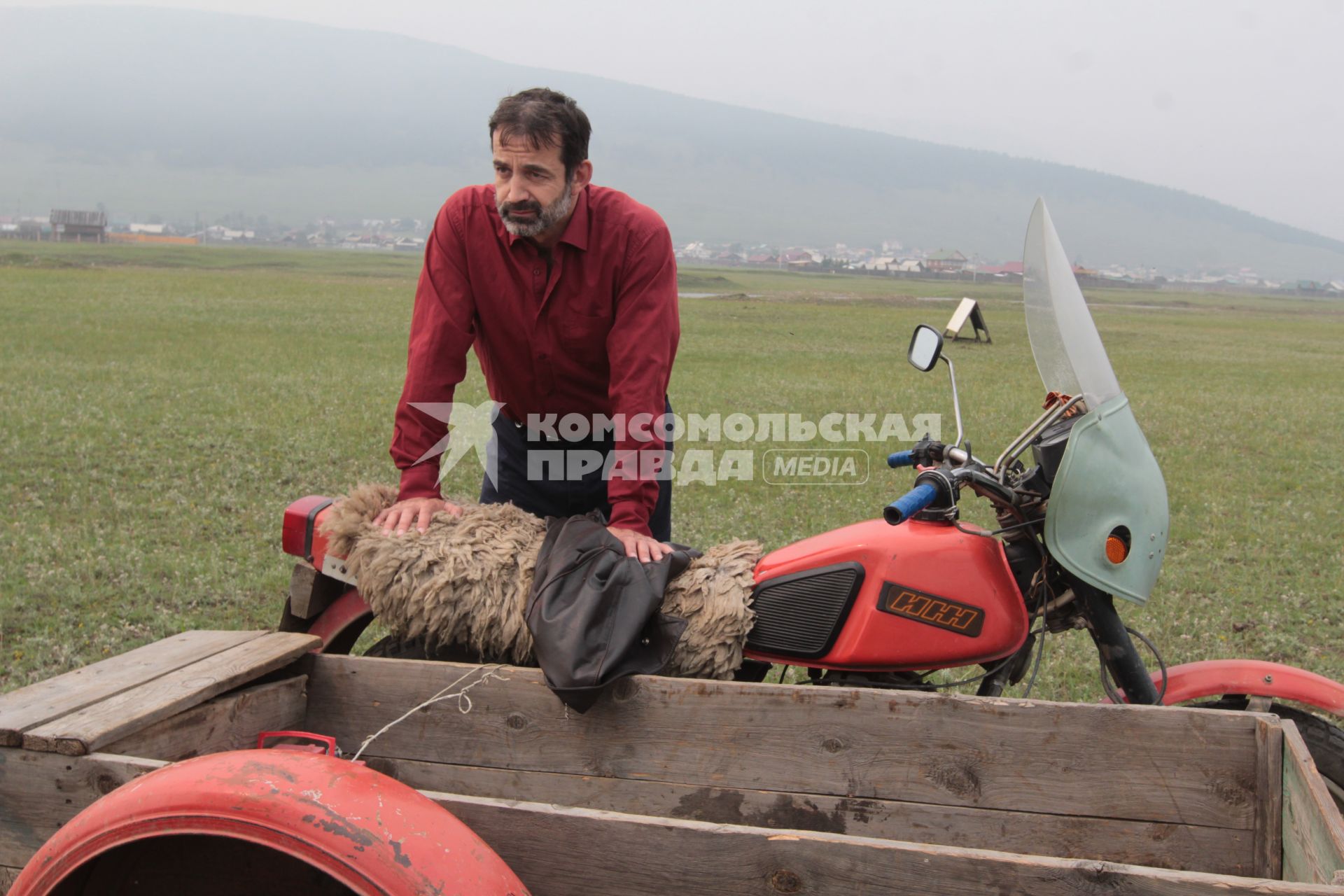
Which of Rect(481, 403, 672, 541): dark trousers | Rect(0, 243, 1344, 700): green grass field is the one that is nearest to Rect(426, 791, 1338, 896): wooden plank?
Rect(481, 403, 672, 541): dark trousers

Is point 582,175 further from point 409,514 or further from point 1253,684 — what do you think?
point 1253,684

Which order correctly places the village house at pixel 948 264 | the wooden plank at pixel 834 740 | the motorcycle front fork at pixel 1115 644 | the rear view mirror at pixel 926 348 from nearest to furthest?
the wooden plank at pixel 834 740, the motorcycle front fork at pixel 1115 644, the rear view mirror at pixel 926 348, the village house at pixel 948 264

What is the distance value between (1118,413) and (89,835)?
2.69 metres

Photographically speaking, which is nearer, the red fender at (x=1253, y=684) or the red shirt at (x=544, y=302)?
the red fender at (x=1253, y=684)

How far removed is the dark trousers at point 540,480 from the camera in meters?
3.96

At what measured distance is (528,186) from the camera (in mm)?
3324

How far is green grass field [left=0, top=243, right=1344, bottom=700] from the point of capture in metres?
5.93

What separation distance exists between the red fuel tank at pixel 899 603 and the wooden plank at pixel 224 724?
4.45 ft

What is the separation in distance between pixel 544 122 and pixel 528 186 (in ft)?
0.64

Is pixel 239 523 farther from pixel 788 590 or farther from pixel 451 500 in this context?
pixel 788 590

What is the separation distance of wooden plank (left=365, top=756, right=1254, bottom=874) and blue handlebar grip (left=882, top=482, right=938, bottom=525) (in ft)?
2.43

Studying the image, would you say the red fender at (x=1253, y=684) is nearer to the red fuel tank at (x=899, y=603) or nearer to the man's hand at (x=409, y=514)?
the red fuel tank at (x=899, y=603)

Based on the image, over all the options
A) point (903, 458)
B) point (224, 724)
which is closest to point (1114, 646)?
point (903, 458)

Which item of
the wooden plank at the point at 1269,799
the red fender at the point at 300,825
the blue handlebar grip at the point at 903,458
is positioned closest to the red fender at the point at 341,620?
the red fender at the point at 300,825
